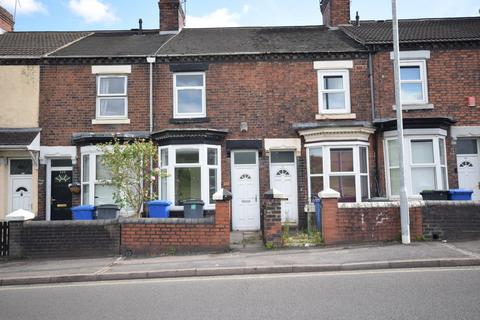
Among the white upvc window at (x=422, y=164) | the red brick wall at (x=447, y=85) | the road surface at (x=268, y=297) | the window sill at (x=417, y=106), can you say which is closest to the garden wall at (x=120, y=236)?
the road surface at (x=268, y=297)

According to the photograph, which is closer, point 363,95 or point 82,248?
point 82,248

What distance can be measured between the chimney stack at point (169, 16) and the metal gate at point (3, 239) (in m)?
11.2

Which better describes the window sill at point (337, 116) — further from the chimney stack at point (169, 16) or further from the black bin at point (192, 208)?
the chimney stack at point (169, 16)

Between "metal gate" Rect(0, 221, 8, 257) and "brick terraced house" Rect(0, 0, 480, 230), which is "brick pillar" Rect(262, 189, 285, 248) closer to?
"brick terraced house" Rect(0, 0, 480, 230)

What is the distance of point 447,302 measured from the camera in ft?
18.5

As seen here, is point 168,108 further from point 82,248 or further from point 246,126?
point 82,248

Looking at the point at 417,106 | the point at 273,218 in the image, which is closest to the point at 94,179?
the point at 273,218

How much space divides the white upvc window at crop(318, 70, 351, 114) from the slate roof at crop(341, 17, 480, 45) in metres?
1.57

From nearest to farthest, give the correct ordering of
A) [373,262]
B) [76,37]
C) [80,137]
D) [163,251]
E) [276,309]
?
1. [276,309]
2. [373,262]
3. [163,251]
4. [80,137]
5. [76,37]

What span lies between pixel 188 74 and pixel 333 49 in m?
5.51

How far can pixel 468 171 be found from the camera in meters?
14.7

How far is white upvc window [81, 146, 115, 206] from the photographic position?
14.6 meters

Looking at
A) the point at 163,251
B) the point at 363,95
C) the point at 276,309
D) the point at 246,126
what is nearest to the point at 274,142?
the point at 246,126

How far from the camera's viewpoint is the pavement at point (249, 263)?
26.9 ft
